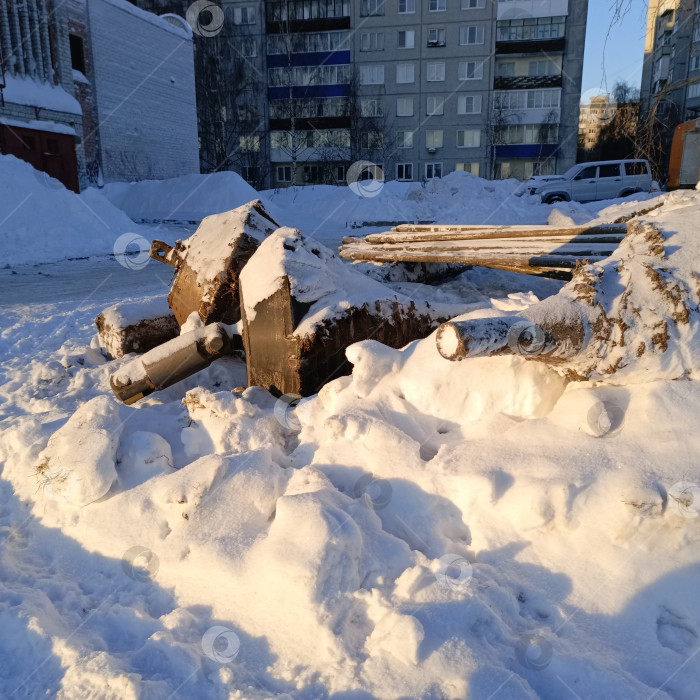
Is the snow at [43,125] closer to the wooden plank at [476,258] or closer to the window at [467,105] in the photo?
the wooden plank at [476,258]

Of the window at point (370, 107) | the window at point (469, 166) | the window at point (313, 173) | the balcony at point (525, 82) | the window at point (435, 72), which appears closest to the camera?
the balcony at point (525, 82)

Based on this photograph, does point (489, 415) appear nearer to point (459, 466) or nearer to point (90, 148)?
point (459, 466)

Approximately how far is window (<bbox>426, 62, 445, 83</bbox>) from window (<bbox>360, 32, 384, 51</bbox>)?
321 cm

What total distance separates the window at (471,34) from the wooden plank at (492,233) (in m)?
34.4

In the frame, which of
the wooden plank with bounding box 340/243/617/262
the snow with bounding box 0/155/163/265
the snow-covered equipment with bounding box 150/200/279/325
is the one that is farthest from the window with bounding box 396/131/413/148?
the snow-covered equipment with bounding box 150/200/279/325

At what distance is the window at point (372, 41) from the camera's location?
36.4 metres

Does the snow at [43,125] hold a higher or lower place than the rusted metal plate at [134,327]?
higher

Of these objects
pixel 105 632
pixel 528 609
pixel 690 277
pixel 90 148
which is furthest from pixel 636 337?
pixel 90 148

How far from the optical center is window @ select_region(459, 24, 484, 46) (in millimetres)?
35562

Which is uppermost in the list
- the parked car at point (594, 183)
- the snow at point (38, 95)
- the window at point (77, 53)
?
the window at point (77, 53)

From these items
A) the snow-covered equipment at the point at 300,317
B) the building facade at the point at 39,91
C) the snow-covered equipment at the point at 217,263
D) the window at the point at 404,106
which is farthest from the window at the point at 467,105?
the snow-covered equipment at the point at 300,317

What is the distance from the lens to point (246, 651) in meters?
1.91

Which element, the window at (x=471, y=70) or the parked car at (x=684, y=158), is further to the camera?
the window at (x=471, y=70)

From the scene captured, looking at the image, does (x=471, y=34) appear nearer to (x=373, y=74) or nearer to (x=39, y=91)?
(x=373, y=74)
